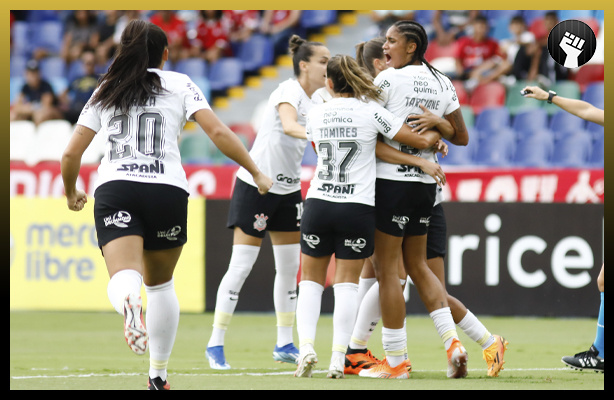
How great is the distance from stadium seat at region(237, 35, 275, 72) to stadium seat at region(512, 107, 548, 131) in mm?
4826

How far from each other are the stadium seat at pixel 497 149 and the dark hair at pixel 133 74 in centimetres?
885

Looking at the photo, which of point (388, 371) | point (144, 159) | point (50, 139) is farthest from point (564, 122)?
point (144, 159)

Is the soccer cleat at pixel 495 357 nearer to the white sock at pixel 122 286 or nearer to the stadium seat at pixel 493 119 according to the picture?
the white sock at pixel 122 286

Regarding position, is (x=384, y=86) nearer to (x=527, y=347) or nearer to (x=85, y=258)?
(x=527, y=347)

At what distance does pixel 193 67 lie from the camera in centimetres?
1617

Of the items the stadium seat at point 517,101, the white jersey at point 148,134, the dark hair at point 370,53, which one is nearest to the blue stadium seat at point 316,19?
the stadium seat at point 517,101

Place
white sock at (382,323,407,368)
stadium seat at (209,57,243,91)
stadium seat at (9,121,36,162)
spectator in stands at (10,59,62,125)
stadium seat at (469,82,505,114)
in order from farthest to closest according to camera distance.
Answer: stadium seat at (209,57,243,91) → spectator in stands at (10,59,62,125) → stadium seat at (9,121,36,162) → stadium seat at (469,82,505,114) → white sock at (382,323,407,368)

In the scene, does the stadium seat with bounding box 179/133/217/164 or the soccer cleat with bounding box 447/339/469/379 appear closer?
the soccer cleat with bounding box 447/339/469/379

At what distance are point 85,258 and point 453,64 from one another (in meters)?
6.72

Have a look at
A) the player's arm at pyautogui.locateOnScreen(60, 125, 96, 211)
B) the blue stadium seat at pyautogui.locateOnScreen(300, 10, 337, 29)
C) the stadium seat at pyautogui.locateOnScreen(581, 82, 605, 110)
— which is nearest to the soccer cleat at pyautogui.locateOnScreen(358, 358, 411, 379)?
the player's arm at pyautogui.locateOnScreen(60, 125, 96, 211)

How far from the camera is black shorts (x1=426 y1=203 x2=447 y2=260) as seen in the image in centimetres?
602

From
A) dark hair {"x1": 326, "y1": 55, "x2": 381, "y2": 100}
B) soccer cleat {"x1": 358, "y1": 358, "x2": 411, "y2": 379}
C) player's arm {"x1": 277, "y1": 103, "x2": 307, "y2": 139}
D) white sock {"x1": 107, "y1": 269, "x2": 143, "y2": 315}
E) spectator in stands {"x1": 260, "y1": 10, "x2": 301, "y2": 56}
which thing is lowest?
soccer cleat {"x1": 358, "y1": 358, "x2": 411, "y2": 379}

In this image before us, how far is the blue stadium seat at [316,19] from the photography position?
1623cm

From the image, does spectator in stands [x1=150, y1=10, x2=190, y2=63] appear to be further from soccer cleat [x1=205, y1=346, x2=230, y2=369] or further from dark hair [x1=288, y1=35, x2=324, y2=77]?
soccer cleat [x1=205, y1=346, x2=230, y2=369]
